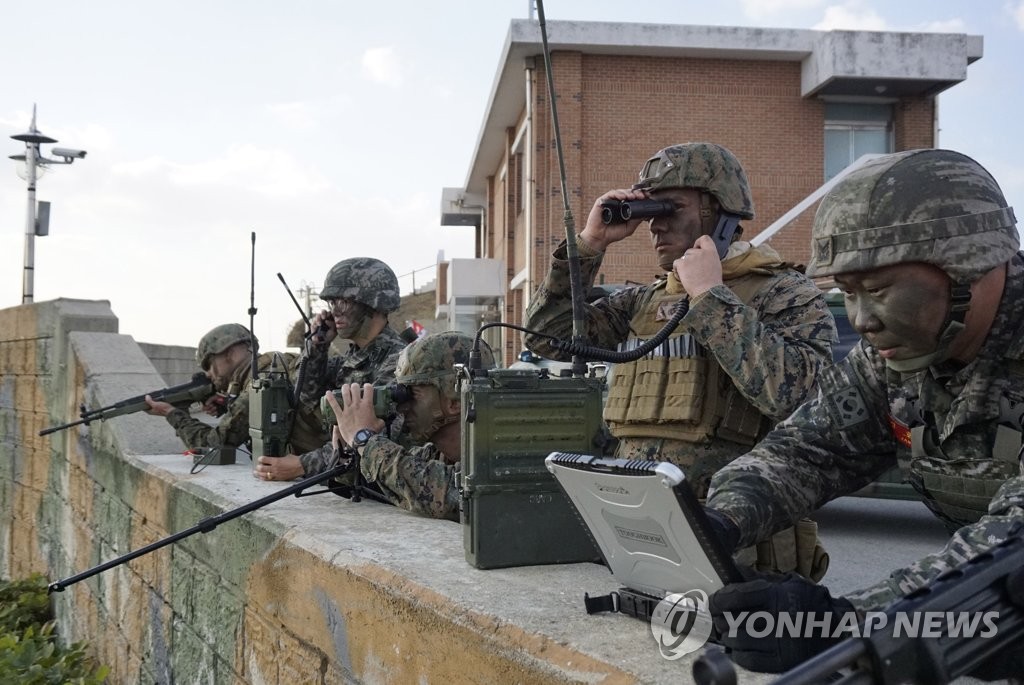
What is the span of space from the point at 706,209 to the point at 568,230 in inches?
16.8

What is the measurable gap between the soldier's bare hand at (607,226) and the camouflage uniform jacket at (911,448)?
986mm

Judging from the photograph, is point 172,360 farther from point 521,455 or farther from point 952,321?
point 952,321

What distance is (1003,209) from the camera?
6.03 ft

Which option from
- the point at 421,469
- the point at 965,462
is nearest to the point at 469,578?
the point at 421,469

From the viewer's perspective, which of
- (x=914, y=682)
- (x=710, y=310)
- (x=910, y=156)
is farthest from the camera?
(x=710, y=310)

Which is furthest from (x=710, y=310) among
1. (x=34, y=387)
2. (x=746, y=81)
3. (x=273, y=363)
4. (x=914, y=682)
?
(x=746, y=81)

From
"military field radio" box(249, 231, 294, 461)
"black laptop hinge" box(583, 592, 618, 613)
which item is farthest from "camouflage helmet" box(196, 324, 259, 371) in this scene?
"black laptop hinge" box(583, 592, 618, 613)

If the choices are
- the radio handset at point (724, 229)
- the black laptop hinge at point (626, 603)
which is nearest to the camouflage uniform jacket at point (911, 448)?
the black laptop hinge at point (626, 603)

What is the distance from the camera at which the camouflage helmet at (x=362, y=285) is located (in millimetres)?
5512

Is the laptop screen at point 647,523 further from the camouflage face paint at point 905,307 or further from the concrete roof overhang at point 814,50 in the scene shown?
the concrete roof overhang at point 814,50

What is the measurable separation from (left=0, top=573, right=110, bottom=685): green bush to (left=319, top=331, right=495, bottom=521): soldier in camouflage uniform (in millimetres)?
2978

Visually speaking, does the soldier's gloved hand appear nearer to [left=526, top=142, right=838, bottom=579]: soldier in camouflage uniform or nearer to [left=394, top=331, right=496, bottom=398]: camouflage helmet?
[left=526, top=142, right=838, bottom=579]: soldier in camouflage uniform

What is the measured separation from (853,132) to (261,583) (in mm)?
16944

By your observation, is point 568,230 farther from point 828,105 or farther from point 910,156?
point 828,105
